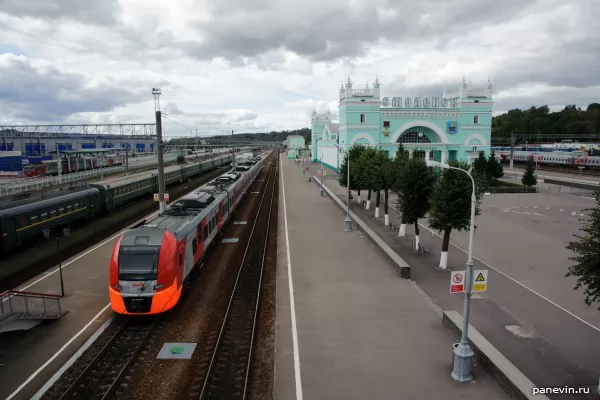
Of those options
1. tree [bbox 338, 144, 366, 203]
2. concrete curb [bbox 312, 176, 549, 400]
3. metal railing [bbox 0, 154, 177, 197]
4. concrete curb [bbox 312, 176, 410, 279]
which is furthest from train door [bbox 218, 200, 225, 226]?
metal railing [bbox 0, 154, 177, 197]

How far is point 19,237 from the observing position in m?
23.1

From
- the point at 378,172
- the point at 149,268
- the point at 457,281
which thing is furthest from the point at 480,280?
the point at 378,172

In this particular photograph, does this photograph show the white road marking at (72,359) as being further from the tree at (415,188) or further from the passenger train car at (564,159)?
the passenger train car at (564,159)

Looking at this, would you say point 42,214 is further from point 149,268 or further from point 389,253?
point 389,253

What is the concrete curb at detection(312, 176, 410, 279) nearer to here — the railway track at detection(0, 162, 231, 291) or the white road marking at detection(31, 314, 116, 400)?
the white road marking at detection(31, 314, 116, 400)

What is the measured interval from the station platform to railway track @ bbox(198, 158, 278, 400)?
4.18 meters

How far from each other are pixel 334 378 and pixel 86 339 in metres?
8.09

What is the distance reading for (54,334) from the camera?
13898 millimetres

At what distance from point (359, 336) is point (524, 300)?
7.67 meters

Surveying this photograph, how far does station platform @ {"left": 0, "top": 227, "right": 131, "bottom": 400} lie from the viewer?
11297 millimetres

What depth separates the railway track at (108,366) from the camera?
10.7m

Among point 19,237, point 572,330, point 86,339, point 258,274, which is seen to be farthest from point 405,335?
point 19,237

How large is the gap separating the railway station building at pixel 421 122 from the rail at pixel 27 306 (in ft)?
171

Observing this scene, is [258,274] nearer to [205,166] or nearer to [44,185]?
[44,185]
